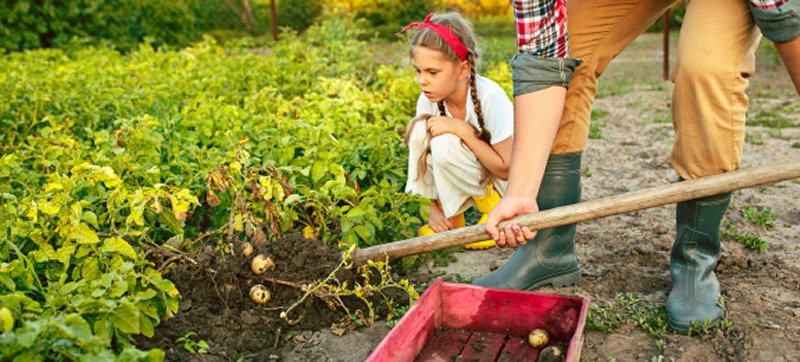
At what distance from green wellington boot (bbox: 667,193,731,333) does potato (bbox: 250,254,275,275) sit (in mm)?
1359

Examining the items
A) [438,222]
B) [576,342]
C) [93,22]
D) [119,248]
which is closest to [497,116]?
[438,222]

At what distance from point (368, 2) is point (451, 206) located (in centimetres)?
1158

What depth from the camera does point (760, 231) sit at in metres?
3.40

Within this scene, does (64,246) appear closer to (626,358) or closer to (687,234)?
(626,358)

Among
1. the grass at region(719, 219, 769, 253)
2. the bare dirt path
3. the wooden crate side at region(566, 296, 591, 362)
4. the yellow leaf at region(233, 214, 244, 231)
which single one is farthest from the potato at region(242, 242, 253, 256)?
the grass at region(719, 219, 769, 253)

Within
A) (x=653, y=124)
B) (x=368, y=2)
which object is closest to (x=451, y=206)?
(x=653, y=124)

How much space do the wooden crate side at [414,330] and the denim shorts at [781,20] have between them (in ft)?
4.15

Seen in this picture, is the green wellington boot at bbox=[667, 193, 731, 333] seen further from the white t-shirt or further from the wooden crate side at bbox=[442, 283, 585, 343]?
the white t-shirt

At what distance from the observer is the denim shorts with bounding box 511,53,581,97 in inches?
93.8

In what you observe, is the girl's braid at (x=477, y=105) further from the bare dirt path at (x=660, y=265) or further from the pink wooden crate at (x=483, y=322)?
the pink wooden crate at (x=483, y=322)

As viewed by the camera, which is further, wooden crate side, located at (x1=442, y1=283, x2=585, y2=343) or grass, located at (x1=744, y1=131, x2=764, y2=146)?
grass, located at (x1=744, y1=131, x2=764, y2=146)

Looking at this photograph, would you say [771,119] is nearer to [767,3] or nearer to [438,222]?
[438,222]

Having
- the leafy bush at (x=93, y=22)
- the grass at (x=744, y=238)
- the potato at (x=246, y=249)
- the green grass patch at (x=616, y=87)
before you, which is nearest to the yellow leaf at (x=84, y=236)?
the potato at (x=246, y=249)

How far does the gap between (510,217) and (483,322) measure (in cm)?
39
